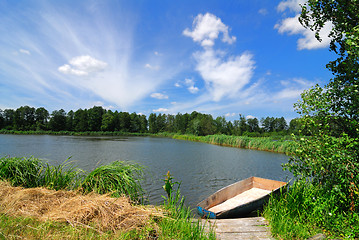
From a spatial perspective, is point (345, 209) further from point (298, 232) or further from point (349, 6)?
point (349, 6)

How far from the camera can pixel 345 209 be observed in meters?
4.11

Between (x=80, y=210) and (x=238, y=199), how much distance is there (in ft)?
17.0

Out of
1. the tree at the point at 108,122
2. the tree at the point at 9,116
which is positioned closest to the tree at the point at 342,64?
the tree at the point at 108,122

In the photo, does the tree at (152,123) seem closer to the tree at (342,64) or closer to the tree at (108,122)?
the tree at (108,122)

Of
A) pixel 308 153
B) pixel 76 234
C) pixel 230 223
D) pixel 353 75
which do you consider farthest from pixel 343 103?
pixel 76 234

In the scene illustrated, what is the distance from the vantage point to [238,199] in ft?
21.9

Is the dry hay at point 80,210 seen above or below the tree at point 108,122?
below

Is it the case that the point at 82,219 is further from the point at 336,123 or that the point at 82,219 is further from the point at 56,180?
the point at 336,123

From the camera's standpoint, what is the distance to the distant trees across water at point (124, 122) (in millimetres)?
74875

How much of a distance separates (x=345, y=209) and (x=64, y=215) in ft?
18.4

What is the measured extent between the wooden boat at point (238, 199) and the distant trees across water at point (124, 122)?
61521 millimetres

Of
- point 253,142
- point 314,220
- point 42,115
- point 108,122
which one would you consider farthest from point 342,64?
point 42,115

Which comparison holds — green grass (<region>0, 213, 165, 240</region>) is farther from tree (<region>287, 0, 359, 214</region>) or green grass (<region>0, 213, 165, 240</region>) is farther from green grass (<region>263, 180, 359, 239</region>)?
tree (<region>287, 0, 359, 214</region>)

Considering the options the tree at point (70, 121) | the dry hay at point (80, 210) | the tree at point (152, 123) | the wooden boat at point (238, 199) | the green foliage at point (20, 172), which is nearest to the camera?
the dry hay at point (80, 210)
